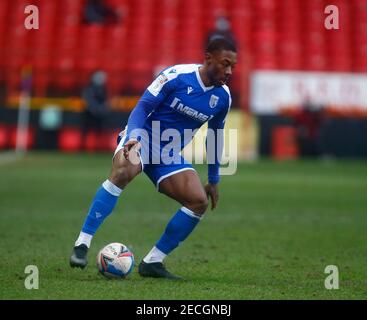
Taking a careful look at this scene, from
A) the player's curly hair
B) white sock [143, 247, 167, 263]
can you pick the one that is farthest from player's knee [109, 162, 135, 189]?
the player's curly hair

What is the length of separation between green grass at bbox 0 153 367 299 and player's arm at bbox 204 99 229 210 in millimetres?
668

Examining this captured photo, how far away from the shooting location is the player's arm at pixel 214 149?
23.6ft

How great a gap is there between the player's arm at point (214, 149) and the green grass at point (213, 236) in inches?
26.3

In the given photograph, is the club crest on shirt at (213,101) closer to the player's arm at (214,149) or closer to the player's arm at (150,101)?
the player's arm at (214,149)

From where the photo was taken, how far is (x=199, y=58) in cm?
2558

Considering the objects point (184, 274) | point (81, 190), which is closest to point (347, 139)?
point (81, 190)

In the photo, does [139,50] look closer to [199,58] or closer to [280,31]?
[199,58]

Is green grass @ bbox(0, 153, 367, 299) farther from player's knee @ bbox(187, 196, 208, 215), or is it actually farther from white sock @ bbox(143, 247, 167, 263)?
player's knee @ bbox(187, 196, 208, 215)

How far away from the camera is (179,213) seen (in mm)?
6910

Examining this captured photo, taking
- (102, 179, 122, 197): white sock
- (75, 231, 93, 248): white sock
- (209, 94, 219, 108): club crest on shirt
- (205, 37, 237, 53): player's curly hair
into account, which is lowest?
(75, 231, 93, 248): white sock

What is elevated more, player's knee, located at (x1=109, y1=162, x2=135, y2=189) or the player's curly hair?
the player's curly hair

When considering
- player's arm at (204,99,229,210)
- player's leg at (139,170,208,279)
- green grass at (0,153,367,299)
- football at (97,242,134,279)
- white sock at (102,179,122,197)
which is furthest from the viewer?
player's arm at (204,99,229,210)

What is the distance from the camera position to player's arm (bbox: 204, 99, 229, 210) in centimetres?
720
